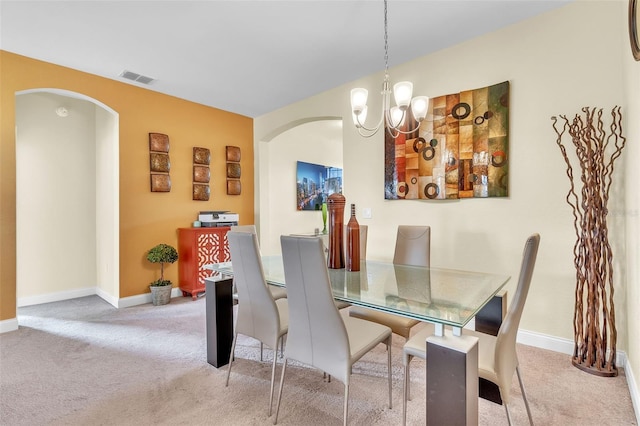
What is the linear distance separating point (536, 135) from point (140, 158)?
423 centimetres

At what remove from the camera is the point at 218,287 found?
220cm

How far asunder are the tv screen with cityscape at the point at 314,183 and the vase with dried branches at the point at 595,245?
155 inches

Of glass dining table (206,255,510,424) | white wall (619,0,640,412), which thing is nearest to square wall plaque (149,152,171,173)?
glass dining table (206,255,510,424)

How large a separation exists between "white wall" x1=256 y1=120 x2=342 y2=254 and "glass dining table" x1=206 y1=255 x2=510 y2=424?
2848mm

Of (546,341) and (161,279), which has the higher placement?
(161,279)

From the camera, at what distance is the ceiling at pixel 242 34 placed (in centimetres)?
232

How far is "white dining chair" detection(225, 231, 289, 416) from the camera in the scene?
1764 millimetres

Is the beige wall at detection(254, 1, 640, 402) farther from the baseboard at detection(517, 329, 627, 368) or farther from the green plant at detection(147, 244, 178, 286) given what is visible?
the green plant at detection(147, 244, 178, 286)

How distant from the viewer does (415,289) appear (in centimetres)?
165

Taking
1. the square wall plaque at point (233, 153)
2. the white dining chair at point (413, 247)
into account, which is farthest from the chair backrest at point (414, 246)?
the square wall plaque at point (233, 153)

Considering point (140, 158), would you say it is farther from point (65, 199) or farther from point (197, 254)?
point (197, 254)

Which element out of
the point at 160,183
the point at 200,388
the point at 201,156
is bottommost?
the point at 200,388

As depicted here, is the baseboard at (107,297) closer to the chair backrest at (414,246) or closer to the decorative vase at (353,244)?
the decorative vase at (353,244)

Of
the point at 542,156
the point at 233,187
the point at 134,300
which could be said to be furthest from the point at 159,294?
the point at 542,156
